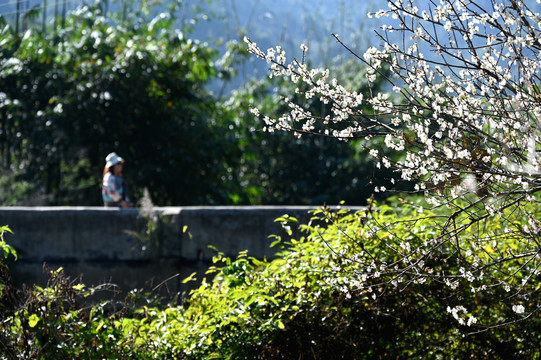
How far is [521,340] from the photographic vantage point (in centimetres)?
444

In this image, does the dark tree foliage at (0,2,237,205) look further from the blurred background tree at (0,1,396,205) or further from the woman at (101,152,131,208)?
the woman at (101,152,131,208)

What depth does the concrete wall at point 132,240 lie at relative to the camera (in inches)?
286

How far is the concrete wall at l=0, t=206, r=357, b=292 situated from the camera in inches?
286

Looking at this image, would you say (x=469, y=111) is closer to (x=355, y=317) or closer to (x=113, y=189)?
(x=355, y=317)

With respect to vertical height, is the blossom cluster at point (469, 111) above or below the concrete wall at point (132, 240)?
above

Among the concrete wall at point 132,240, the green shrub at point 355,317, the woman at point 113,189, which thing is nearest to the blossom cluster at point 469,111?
the green shrub at point 355,317

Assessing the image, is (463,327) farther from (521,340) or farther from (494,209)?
(494,209)

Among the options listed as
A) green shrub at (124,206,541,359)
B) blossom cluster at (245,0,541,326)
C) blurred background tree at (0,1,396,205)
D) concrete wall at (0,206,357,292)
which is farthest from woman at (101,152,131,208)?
blossom cluster at (245,0,541,326)

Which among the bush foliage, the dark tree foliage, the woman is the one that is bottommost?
the bush foliage

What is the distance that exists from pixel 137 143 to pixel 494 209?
11545 millimetres

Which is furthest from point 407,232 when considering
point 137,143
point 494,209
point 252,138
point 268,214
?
point 252,138

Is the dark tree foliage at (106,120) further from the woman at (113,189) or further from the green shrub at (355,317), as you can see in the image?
the green shrub at (355,317)

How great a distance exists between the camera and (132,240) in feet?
25.2

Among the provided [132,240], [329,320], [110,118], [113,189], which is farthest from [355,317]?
[110,118]
